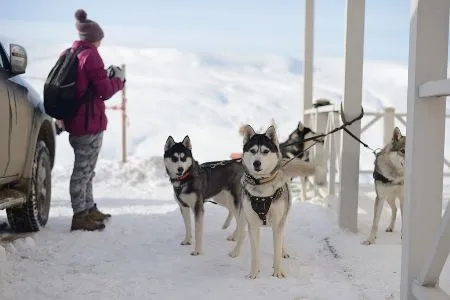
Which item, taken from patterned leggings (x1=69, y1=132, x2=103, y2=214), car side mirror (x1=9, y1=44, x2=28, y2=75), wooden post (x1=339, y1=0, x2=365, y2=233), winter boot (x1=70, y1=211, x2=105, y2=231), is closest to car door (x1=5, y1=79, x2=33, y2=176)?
car side mirror (x1=9, y1=44, x2=28, y2=75)

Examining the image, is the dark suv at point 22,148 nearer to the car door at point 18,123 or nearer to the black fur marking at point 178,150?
the car door at point 18,123

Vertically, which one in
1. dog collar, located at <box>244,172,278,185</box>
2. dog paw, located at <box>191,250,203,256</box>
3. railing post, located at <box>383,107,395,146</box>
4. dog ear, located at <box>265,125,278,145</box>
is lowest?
dog paw, located at <box>191,250,203,256</box>

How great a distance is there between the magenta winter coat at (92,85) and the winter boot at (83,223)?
35.5 inches

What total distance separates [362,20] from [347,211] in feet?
6.50

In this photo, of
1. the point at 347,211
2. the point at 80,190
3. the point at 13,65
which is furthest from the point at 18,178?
the point at 347,211

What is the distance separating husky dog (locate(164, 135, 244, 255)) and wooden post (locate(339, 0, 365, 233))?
115 centimetres

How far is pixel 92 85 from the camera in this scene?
5.09 m

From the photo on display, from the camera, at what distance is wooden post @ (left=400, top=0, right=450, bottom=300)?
225 cm

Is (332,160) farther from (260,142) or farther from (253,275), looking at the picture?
(253,275)

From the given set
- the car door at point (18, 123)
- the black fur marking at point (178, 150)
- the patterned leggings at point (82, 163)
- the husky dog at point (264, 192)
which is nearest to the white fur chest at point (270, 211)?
the husky dog at point (264, 192)

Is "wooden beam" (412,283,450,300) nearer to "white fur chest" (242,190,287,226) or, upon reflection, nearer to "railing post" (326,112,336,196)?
"white fur chest" (242,190,287,226)

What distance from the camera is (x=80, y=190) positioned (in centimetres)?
525

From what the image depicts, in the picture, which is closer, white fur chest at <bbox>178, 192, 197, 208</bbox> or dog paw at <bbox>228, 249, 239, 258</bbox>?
dog paw at <bbox>228, 249, 239, 258</bbox>

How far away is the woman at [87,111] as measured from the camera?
199 inches
